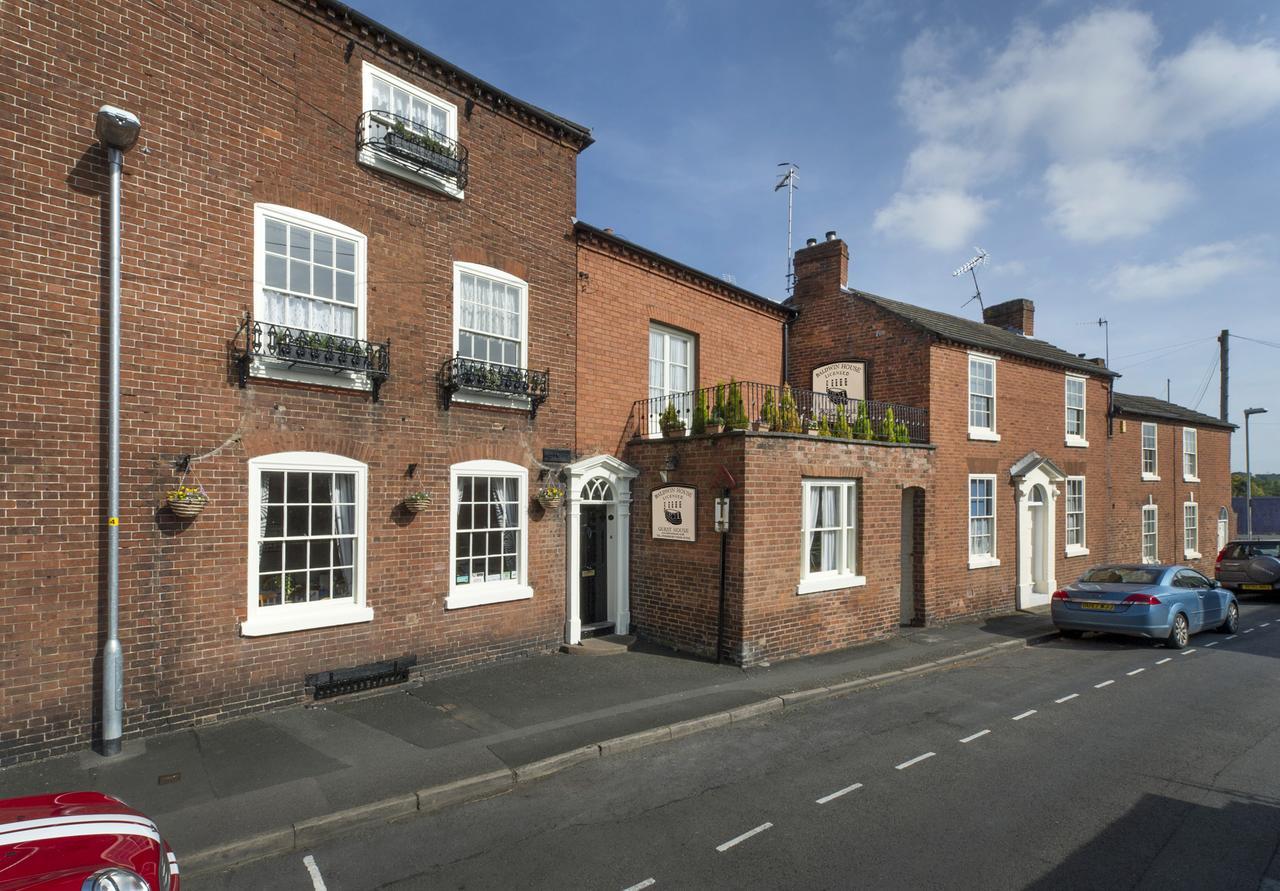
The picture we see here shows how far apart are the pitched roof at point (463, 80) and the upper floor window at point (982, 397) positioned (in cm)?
1021

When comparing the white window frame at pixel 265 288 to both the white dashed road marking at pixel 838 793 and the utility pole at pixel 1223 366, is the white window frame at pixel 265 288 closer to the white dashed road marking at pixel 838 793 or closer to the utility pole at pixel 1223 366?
the white dashed road marking at pixel 838 793

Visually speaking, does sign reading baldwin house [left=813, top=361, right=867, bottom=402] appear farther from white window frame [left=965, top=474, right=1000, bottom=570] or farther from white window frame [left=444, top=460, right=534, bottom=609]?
white window frame [left=444, top=460, right=534, bottom=609]

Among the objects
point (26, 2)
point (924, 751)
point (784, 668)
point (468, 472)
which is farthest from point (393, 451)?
point (924, 751)

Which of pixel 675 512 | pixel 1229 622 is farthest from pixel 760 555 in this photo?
pixel 1229 622

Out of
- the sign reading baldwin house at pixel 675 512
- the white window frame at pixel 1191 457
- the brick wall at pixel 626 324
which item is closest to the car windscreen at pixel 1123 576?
the brick wall at pixel 626 324

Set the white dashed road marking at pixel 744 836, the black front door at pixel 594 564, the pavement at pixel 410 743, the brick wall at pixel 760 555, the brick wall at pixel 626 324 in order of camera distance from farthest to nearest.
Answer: the black front door at pixel 594 564 → the brick wall at pixel 626 324 → the brick wall at pixel 760 555 → the pavement at pixel 410 743 → the white dashed road marking at pixel 744 836

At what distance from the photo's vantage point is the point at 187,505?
7371mm

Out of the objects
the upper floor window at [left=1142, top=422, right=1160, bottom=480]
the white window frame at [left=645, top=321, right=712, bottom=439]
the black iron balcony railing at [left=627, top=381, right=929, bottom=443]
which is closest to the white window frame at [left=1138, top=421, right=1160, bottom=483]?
the upper floor window at [left=1142, top=422, right=1160, bottom=480]

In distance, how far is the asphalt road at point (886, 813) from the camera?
503cm

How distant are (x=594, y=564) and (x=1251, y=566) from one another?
20.0 meters

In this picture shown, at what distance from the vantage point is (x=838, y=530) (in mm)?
12516

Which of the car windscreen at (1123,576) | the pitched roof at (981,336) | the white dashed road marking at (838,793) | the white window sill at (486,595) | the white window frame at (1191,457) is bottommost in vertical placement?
the white dashed road marking at (838,793)

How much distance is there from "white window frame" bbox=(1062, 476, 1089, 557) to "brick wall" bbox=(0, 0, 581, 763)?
15.7 m

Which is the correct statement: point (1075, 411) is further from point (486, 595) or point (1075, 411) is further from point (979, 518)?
point (486, 595)
